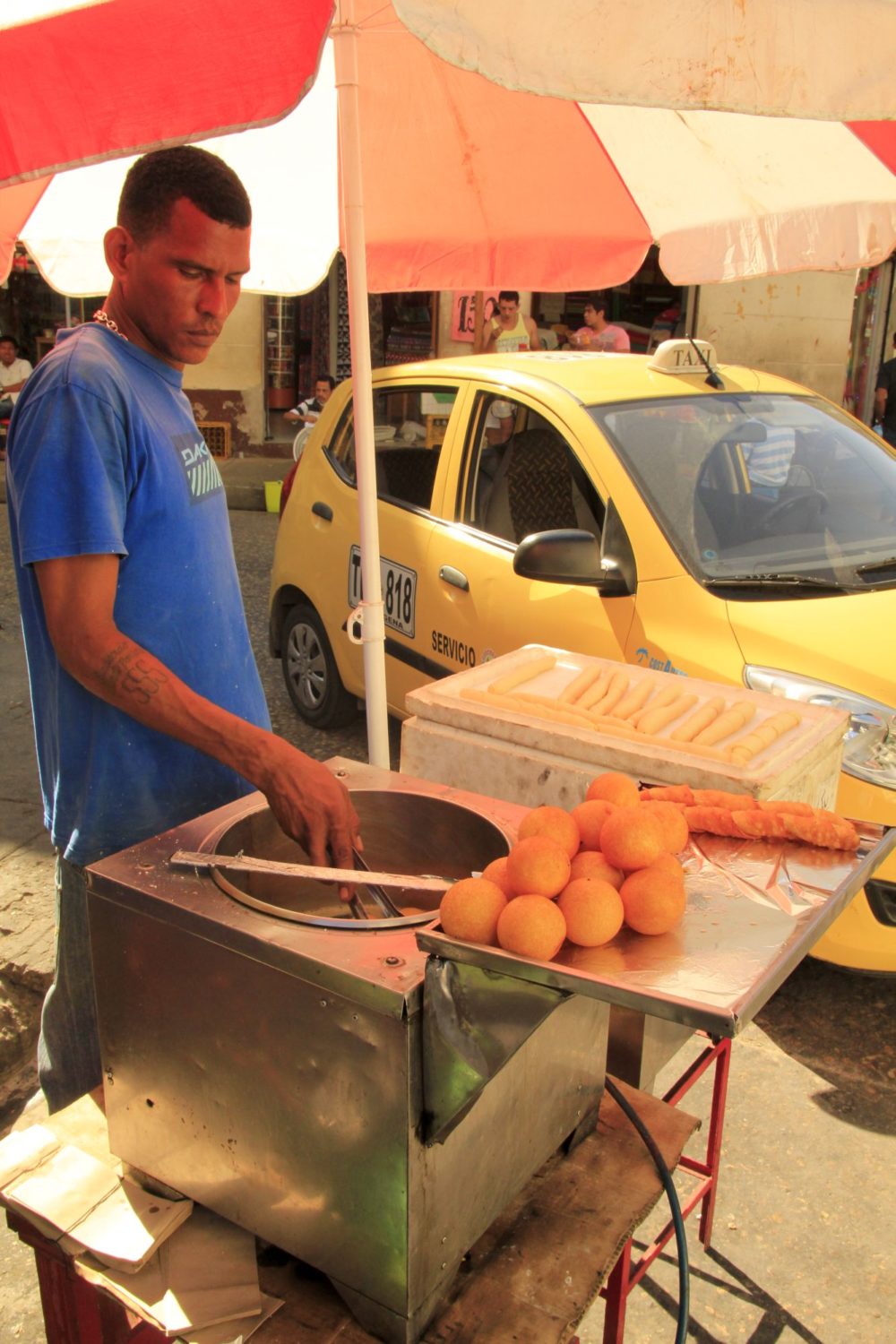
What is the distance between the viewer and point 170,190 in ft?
6.03

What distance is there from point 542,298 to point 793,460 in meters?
9.87

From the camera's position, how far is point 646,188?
3.12 m

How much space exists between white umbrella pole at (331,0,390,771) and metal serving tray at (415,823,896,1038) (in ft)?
4.34

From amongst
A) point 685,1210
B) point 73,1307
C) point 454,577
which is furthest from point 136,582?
point 454,577

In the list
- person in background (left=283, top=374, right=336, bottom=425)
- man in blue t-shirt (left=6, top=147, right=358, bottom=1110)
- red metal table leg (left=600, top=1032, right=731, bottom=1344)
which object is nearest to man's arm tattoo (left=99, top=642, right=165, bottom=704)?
man in blue t-shirt (left=6, top=147, right=358, bottom=1110)

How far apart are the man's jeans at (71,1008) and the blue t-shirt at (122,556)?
79mm

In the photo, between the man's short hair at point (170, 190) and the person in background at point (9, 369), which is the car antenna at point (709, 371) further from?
the person in background at point (9, 369)

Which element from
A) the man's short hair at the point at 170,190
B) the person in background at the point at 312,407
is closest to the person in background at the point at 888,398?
the person in background at the point at 312,407

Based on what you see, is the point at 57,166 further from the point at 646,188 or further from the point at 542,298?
the point at 542,298

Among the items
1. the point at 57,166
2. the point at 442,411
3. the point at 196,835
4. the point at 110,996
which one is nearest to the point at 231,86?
the point at 57,166

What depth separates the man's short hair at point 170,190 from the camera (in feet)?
6.03

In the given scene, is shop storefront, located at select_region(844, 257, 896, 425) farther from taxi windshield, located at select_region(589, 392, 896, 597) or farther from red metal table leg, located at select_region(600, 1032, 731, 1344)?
red metal table leg, located at select_region(600, 1032, 731, 1344)

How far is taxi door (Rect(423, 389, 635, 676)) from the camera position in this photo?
12.2 feet

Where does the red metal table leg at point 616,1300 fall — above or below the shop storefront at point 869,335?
below
